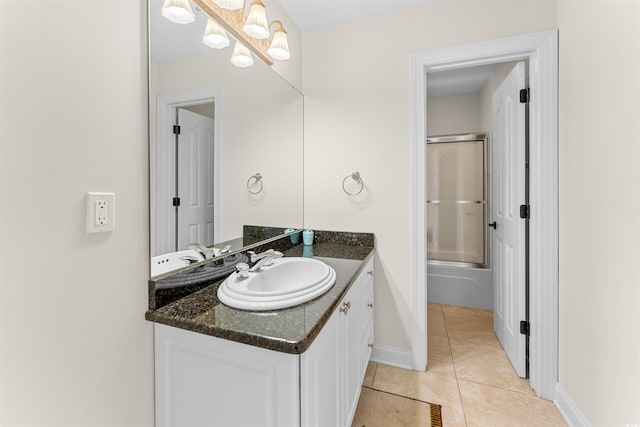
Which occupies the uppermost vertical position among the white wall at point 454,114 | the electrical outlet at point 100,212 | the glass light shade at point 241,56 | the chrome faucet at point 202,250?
the white wall at point 454,114

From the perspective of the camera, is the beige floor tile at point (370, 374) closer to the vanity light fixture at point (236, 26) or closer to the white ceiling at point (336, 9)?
the vanity light fixture at point (236, 26)

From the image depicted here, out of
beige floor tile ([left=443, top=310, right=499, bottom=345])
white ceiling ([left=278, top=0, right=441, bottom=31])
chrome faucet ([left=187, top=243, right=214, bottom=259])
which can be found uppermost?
white ceiling ([left=278, top=0, right=441, bottom=31])

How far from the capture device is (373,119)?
6.46 feet

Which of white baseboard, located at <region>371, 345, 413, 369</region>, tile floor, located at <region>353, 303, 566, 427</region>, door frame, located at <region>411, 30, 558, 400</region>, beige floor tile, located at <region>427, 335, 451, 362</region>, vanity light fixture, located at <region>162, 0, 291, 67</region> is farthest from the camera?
beige floor tile, located at <region>427, 335, 451, 362</region>

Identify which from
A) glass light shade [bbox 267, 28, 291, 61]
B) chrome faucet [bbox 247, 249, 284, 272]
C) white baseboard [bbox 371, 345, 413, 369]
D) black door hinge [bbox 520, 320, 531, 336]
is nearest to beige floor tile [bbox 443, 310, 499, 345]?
black door hinge [bbox 520, 320, 531, 336]

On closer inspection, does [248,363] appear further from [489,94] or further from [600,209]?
[489,94]

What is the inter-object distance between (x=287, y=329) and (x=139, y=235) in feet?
1.92

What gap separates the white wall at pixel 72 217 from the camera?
661mm

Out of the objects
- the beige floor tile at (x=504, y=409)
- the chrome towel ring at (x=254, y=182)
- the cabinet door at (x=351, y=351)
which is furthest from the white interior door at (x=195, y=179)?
the beige floor tile at (x=504, y=409)

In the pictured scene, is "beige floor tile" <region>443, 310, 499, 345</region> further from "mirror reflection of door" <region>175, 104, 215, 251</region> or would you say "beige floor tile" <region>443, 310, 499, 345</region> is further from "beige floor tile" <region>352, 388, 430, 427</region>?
"mirror reflection of door" <region>175, 104, 215, 251</region>

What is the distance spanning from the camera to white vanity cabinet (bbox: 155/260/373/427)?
813 millimetres

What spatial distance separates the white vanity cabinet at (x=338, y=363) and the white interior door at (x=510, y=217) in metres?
1.00

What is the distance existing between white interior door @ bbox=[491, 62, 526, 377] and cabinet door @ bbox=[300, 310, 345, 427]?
4.49ft

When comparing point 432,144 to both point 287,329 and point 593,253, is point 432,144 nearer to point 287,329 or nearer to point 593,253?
point 593,253
